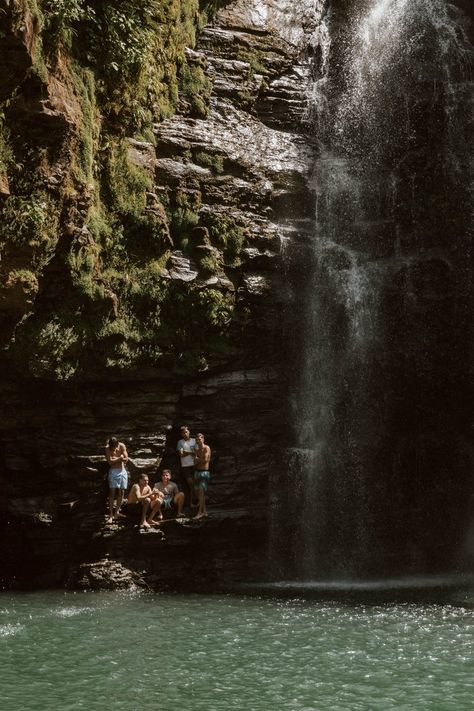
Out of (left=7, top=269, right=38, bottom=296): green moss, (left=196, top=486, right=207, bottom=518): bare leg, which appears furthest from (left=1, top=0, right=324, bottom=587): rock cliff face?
(left=7, top=269, right=38, bottom=296): green moss

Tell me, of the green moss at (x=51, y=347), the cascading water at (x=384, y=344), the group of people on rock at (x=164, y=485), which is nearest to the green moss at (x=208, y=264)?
the cascading water at (x=384, y=344)

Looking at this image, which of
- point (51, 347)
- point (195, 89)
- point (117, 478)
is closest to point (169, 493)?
point (117, 478)

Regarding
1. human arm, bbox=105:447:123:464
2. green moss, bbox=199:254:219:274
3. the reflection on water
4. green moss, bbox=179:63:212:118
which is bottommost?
the reflection on water

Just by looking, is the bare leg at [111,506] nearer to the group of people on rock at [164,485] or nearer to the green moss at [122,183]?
the group of people on rock at [164,485]

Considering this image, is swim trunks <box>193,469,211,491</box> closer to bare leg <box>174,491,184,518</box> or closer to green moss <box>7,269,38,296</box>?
bare leg <box>174,491,184,518</box>

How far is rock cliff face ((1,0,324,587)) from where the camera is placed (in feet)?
51.0

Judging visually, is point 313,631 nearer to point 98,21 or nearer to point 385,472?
point 385,472

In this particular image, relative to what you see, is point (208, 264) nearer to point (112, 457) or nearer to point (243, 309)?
point (243, 309)

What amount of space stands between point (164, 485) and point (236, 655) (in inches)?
244

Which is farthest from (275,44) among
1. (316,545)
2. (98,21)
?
(316,545)

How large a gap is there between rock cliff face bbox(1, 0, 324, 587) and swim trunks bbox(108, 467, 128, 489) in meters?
0.47

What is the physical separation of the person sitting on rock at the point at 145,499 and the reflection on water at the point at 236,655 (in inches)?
87.4

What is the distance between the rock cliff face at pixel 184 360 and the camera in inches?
612

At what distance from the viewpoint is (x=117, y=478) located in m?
15.5
